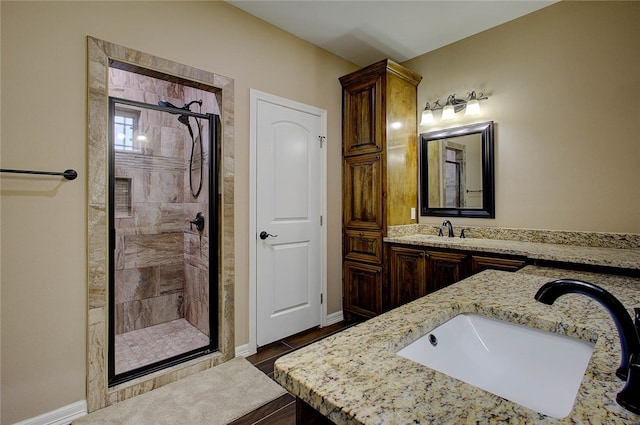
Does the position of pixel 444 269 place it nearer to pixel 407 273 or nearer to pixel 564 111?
pixel 407 273

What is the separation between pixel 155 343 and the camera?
2.83 meters

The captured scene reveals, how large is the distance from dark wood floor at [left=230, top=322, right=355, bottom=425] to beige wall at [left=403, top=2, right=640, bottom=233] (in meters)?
1.82

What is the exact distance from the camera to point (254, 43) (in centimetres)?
264

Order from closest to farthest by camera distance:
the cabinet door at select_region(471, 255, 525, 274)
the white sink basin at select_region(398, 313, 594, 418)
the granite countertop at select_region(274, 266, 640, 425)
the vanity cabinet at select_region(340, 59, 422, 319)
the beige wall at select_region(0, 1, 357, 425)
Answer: the granite countertop at select_region(274, 266, 640, 425), the white sink basin at select_region(398, 313, 594, 418), the beige wall at select_region(0, 1, 357, 425), the cabinet door at select_region(471, 255, 525, 274), the vanity cabinet at select_region(340, 59, 422, 319)

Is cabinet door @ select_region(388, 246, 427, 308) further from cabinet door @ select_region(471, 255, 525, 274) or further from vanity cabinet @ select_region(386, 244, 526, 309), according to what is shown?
cabinet door @ select_region(471, 255, 525, 274)

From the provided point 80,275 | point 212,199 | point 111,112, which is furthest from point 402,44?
point 80,275

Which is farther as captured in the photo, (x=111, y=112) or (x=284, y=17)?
(x=284, y=17)

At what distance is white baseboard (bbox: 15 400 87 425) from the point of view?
1693 millimetres

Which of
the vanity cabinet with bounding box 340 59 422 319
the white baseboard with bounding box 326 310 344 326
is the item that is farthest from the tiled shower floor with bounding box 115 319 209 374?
the vanity cabinet with bounding box 340 59 422 319

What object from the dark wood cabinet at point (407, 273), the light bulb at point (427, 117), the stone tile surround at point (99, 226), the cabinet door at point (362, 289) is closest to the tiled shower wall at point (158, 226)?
the stone tile surround at point (99, 226)

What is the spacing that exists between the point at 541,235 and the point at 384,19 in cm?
224

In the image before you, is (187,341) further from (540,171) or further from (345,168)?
(540,171)

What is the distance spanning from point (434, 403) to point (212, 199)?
226 centimetres

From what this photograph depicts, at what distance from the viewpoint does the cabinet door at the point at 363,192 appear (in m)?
3.04
